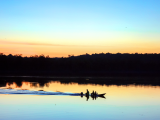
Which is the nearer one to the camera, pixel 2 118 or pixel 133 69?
pixel 2 118

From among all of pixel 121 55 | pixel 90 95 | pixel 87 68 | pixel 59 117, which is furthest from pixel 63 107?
pixel 121 55

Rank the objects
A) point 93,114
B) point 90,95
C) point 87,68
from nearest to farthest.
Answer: point 93,114, point 90,95, point 87,68

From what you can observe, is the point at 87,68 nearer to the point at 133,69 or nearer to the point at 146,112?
the point at 133,69

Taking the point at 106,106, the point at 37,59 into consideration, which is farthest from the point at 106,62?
the point at 106,106

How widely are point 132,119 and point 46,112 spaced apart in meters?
7.41

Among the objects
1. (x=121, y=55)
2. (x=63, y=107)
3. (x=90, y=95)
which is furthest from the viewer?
(x=121, y=55)

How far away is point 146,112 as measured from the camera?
21906mm

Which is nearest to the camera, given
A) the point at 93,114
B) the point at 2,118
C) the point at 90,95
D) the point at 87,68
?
the point at 2,118

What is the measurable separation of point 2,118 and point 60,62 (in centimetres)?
11256

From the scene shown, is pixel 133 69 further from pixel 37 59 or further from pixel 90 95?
pixel 90 95

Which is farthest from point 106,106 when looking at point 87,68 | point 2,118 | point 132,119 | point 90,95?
point 87,68

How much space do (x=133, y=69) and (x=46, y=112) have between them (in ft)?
363

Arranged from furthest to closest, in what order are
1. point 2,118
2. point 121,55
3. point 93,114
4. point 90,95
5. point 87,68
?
point 121,55 → point 87,68 → point 90,95 → point 93,114 → point 2,118

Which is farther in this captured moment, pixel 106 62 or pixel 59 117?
pixel 106 62
